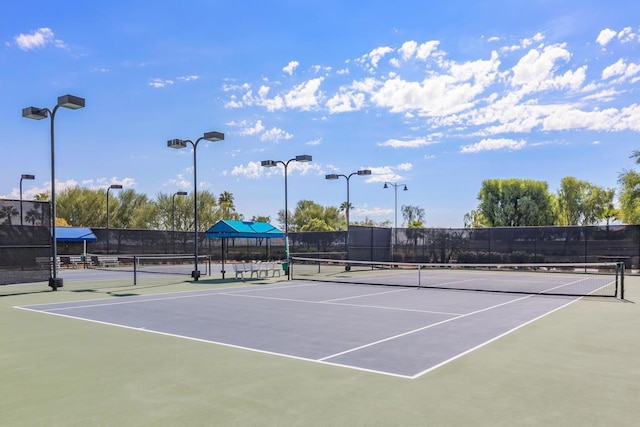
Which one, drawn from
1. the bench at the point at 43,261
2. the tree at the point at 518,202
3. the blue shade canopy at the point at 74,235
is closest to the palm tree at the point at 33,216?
the bench at the point at 43,261

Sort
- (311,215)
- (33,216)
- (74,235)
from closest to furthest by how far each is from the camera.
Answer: (33,216), (74,235), (311,215)

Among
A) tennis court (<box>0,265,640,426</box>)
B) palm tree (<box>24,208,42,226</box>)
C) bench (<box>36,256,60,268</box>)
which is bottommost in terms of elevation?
tennis court (<box>0,265,640,426</box>)

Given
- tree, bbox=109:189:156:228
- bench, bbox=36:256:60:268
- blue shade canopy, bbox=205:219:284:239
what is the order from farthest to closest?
tree, bbox=109:189:156:228 → blue shade canopy, bbox=205:219:284:239 → bench, bbox=36:256:60:268

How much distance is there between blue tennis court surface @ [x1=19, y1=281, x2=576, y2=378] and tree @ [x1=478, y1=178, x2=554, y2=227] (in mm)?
59270

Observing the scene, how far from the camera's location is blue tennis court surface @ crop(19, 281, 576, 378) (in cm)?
793

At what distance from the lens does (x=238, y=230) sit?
25.4 metres

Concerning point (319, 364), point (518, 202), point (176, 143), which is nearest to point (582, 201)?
point (518, 202)

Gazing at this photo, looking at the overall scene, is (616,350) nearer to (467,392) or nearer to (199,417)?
(467,392)

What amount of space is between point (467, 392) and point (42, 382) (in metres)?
5.09

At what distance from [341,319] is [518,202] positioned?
67.3m

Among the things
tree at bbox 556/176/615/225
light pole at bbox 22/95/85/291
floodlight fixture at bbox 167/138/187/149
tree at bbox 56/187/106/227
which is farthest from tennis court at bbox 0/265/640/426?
tree at bbox 556/176/615/225

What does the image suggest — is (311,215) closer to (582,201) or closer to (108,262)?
(582,201)

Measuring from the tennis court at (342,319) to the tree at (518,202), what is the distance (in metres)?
59.5

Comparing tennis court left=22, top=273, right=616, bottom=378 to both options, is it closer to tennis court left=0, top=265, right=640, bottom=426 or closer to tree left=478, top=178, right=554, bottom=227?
tennis court left=0, top=265, right=640, bottom=426
